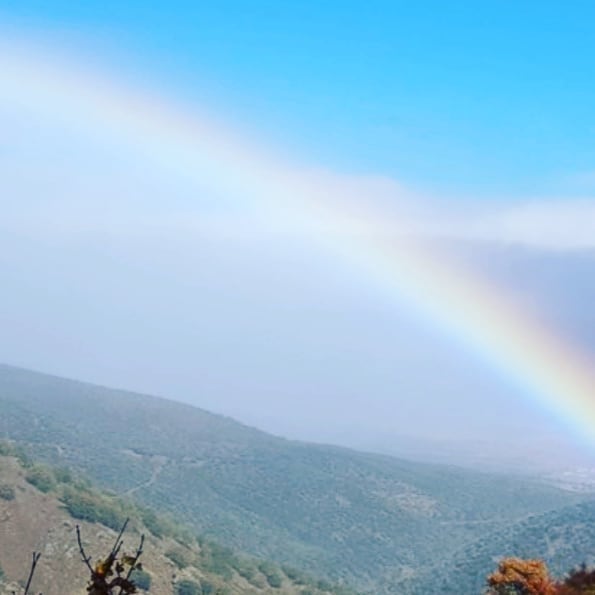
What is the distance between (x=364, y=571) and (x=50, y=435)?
55.5 m

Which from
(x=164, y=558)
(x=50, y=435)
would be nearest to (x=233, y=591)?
(x=164, y=558)

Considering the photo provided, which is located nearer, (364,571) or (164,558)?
(164,558)

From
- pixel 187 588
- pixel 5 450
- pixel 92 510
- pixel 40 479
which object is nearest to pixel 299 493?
pixel 5 450

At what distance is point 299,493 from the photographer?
11669 cm

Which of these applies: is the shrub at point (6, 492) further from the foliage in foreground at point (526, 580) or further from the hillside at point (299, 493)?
the foliage in foreground at point (526, 580)

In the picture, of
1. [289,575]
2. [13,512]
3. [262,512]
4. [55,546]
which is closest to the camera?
[55,546]

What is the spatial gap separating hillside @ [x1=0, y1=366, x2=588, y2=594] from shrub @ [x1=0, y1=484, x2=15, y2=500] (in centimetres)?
3647

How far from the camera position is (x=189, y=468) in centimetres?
12094

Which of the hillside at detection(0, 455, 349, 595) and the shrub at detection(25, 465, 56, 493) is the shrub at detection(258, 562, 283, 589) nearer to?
the hillside at detection(0, 455, 349, 595)

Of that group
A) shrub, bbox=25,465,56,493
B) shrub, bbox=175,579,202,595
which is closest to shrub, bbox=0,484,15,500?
shrub, bbox=25,465,56,493

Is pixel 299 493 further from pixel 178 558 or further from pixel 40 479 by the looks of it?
pixel 178 558

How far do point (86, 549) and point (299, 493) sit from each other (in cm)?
6641

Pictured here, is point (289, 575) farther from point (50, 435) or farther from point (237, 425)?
point (237, 425)

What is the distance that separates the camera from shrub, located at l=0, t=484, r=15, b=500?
188 ft
